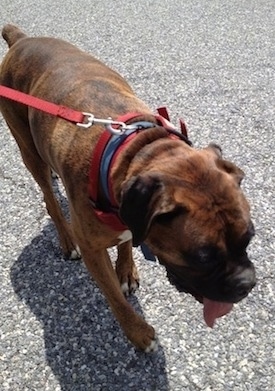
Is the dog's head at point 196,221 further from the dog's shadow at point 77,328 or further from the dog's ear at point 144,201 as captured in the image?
the dog's shadow at point 77,328

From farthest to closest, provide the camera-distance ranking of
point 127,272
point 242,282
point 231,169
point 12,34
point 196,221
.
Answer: point 12,34 → point 127,272 → point 231,169 → point 242,282 → point 196,221

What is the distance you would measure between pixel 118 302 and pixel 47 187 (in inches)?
43.7

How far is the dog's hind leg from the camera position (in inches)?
147

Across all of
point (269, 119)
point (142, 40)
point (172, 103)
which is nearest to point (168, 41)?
point (142, 40)

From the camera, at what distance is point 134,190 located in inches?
88.5

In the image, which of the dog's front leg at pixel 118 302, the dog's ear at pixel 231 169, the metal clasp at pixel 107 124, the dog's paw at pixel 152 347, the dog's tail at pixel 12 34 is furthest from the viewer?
the dog's tail at pixel 12 34

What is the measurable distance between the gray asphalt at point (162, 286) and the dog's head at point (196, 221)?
81cm

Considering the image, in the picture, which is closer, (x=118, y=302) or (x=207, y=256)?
(x=207, y=256)

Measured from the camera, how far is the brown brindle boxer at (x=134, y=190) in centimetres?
226

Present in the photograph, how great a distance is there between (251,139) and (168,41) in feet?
8.48

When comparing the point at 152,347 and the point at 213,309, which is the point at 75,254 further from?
the point at 213,309

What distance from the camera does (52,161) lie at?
3.20 meters

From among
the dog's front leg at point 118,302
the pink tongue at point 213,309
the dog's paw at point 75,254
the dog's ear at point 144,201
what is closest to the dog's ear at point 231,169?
the dog's ear at point 144,201

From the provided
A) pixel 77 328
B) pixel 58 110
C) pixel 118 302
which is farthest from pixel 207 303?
pixel 58 110
